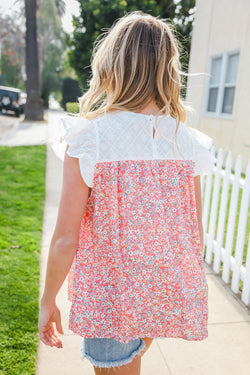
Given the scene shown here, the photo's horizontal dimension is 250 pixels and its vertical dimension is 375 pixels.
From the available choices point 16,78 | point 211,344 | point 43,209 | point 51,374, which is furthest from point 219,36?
point 16,78

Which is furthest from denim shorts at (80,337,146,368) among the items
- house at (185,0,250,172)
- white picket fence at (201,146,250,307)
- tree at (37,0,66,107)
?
tree at (37,0,66,107)

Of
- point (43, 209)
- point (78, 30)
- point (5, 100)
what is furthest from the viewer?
point (5, 100)

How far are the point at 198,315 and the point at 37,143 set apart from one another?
34.5ft

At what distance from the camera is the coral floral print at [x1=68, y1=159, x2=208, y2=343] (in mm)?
1167

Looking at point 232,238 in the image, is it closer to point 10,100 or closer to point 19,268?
point 19,268

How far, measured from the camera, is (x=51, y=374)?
6.96 ft

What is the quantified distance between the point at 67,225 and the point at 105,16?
18732mm

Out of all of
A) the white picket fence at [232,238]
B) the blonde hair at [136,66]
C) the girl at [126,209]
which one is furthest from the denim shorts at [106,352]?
the white picket fence at [232,238]

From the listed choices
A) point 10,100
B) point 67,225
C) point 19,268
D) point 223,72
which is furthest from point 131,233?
point 10,100

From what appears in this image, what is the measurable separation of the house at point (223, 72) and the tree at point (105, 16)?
6.89 m

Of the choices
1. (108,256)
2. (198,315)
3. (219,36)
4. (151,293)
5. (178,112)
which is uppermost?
(219,36)

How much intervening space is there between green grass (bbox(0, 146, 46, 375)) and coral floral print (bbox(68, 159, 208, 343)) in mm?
1280

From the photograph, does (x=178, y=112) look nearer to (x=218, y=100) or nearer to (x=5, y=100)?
(x=218, y=100)

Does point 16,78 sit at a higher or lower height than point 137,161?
higher
